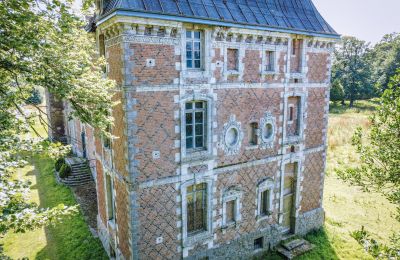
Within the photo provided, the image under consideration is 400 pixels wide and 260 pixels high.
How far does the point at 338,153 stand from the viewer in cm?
2698

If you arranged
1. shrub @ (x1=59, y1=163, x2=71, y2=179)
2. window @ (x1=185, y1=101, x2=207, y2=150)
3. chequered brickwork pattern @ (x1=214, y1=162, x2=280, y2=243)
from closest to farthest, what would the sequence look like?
window @ (x1=185, y1=101, x2=207, y2=150) → chequered brickwork pattern @ (x1=214, y1=162, x2=280, y2=243) → shrub @ (x1=59, y1=163, x2=71, y2=179)

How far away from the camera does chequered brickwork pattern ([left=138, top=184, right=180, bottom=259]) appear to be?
31.3ft

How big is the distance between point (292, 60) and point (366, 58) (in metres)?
56.2

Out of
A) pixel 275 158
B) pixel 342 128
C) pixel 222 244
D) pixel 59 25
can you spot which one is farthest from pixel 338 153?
pixel 59 25

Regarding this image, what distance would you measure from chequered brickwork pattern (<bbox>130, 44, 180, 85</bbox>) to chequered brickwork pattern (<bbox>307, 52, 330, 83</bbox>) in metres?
7.11

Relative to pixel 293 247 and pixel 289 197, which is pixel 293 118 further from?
pixel 293 247

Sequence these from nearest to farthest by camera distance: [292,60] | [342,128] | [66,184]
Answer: [292,60] → [66,184] → [342,128]

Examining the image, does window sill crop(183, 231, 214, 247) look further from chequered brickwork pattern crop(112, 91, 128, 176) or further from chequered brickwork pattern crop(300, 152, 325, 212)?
chequered brickwork pattern crop(300, 152, 325, 212)

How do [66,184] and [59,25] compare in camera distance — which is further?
[66,184]

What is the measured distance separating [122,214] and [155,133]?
3.31 meters

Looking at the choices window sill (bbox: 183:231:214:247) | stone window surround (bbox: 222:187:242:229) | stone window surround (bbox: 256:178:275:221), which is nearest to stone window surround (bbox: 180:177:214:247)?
window sill (bbox: 183:231:214:247)

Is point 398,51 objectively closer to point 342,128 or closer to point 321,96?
point 342,128

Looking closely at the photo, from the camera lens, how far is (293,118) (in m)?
13.4

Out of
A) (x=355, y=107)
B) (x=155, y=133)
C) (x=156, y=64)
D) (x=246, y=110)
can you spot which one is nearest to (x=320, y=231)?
(x=246, y=110)
